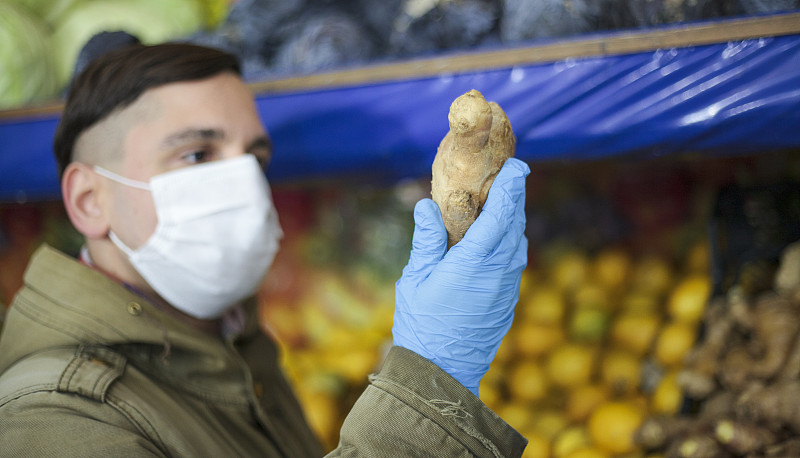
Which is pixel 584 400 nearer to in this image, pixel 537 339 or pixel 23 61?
pixel 537 339

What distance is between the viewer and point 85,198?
1.46m

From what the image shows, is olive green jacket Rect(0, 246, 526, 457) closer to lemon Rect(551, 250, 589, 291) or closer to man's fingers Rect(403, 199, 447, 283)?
man's fingers Rect(403, 199, 447, 283)

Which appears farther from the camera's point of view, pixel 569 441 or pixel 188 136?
pixel 569 441

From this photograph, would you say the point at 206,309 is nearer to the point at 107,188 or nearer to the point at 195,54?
the point at 107,188

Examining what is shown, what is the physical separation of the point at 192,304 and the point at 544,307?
55.0 inches

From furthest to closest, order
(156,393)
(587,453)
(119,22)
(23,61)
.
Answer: (119,22)
(23,61)
(587,453)
(156,393)

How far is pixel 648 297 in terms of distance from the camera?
7.49ft

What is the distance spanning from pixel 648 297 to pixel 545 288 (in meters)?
0.39

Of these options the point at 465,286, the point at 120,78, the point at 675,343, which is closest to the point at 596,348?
the point at 675,343

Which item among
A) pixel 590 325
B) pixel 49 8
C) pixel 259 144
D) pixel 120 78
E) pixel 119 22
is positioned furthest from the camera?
pixel 49 8

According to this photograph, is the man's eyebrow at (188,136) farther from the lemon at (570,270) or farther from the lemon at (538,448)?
the lemon at (570,270)

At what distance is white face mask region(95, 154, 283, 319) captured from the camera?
1.44 metres

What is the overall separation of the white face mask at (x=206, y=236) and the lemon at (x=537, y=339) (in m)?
1.17

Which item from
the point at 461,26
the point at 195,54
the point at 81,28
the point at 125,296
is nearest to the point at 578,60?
the point at 461,26
